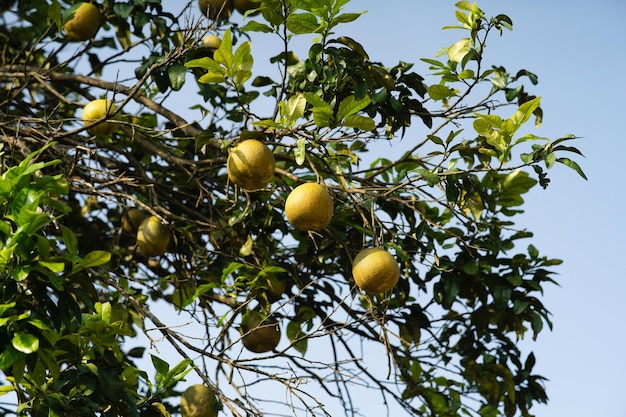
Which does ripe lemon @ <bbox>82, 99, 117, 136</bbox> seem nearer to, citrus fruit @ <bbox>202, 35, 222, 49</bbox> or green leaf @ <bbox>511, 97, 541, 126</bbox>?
citrus fruit @ <bbox>202, 35, 222, 49</bbox>

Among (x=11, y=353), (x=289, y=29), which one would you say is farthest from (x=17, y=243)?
(x=289, y=29)

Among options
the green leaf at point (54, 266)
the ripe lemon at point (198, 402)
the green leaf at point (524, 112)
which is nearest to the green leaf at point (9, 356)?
the green leaf at point (54, 266)

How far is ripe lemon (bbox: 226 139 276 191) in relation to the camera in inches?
98.1

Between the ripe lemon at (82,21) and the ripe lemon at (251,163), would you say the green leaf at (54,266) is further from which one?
the ripe lemon at (82,21)

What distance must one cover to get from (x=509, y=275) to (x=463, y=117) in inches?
34.3

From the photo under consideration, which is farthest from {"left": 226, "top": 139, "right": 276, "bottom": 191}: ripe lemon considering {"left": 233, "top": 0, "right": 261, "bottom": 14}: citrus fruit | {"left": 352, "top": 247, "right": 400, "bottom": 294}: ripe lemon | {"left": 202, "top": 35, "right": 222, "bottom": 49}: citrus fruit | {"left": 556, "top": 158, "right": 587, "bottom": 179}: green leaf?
{"left": 233, "top": 0, "right": 261, "bottom": 14}: citrus fruit

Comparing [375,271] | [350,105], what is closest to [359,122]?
[350,105]

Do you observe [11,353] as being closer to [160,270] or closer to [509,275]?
[160,270]

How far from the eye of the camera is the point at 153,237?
324cm

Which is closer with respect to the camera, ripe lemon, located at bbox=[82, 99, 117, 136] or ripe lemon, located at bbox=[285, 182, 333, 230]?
ripe lemon, located at bbox=[285, 182, 333, 230]

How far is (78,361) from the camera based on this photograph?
255 cm

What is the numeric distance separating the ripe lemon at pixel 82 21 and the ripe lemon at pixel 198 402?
5.05 ft

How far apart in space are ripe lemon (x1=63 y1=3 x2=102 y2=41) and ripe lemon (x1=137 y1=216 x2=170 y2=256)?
0.82 meters

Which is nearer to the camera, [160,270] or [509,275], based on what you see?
[509,275]
